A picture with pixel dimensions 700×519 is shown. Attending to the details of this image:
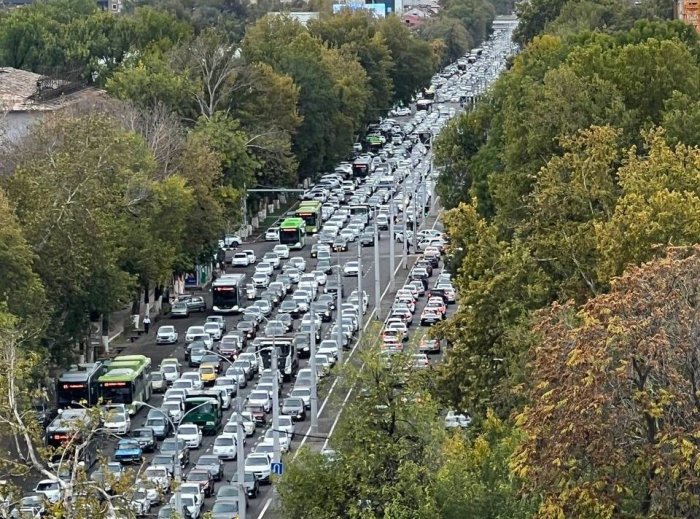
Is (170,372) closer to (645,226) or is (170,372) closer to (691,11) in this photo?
(645,226)

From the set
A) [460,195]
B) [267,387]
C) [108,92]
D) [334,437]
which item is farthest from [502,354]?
[108,92]

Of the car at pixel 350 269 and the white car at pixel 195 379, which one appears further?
the car at pixel 350 269

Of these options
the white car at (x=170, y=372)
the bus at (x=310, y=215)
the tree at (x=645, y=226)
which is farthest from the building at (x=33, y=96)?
the tree at (x=645, y=226)

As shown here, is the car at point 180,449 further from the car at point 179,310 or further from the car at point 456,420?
the car at point 179,310

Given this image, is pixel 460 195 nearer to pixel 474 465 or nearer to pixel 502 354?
pixel 502 354

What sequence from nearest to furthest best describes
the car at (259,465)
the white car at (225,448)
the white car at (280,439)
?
1. the car at (259,465)
2. the white car at (280,439)
3. the white car at (225,448)

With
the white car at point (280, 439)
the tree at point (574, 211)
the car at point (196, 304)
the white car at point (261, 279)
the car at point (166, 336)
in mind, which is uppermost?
the tree at point (574, 211)

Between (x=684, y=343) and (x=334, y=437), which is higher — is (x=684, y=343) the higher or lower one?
the higher one
